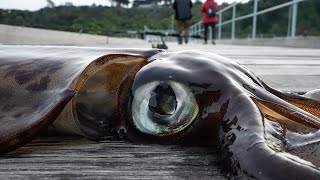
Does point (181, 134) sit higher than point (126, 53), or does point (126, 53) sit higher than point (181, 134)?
point (126, 53)

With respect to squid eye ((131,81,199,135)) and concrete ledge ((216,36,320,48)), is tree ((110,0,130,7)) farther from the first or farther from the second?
squid eye ((131,81,199,135))

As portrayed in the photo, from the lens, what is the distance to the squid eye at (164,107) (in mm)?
1125

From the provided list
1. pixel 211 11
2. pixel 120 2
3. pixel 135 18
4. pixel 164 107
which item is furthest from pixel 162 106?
pixel 120 2

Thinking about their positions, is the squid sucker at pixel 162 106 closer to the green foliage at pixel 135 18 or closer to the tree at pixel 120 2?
the green foliage at pixel 135 18

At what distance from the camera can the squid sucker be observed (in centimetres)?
90

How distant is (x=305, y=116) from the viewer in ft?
3.36

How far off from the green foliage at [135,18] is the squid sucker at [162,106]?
771 centimetres

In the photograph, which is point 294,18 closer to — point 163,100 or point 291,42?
point 291,42

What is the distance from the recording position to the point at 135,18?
7475cm

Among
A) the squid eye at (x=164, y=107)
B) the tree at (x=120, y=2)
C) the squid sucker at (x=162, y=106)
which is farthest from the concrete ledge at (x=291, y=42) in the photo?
the tree at (x=120, y=2)

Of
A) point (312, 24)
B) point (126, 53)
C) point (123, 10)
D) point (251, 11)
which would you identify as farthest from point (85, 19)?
point (126, 53)

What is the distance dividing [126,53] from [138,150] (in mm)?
347

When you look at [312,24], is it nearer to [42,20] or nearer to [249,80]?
[249,80]

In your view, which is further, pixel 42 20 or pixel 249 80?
pixel 42 20
